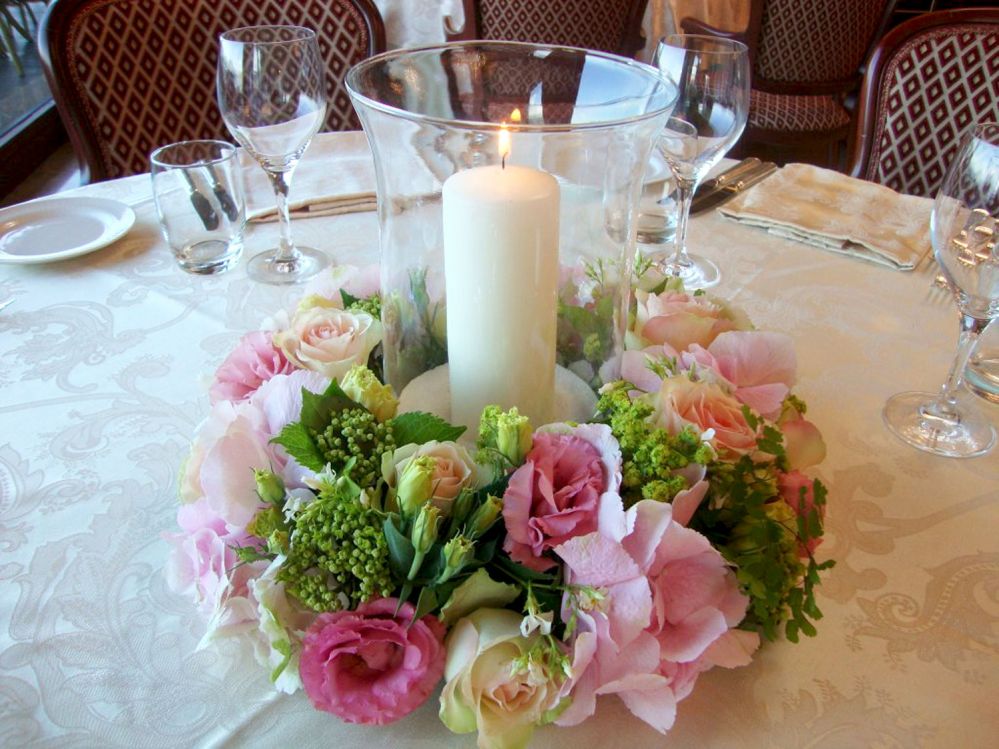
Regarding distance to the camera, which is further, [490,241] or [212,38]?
[212,38]

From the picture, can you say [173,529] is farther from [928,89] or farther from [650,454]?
[928,89]

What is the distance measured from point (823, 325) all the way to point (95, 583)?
0.58m

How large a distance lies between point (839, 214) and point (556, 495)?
61 cm

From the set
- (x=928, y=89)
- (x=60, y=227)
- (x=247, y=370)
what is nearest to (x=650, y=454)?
(x=247, y=370)

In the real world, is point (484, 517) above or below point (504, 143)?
below

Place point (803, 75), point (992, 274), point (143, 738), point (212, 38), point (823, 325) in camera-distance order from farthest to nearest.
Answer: point (803, 75) → point (212, 38) → point (823, 325) → point (992, 274) → point (143, 738)

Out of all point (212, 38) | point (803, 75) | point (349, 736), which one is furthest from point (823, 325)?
point (803, 75)

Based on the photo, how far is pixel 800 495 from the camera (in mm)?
378

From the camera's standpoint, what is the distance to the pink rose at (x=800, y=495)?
0.37 meters

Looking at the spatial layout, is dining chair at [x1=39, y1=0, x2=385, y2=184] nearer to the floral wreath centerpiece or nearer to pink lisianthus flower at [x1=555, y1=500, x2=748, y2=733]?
the floral wreath centerpiece

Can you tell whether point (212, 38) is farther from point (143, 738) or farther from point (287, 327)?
point (143, 738)

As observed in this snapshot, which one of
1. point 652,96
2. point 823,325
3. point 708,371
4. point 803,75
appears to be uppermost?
point 652,96

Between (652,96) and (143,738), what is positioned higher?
(652,96)

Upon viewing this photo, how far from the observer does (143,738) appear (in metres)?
0.35
